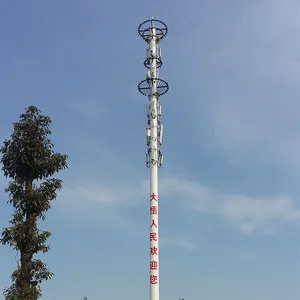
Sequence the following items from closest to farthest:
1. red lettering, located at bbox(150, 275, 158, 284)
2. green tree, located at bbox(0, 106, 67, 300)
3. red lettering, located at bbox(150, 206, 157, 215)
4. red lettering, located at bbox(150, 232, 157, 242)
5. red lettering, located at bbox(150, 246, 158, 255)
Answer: green tree, located at bbox(0, 106, 67, 300) < red lettering, located at bbox(150, 275, 158, 284) < red lettering, located at bbox(150, 246, 158, 255) < red lettering, located at bbox(150, 232, 157, 242) < red lettering, located at bbox(150, 206, 157, 215)

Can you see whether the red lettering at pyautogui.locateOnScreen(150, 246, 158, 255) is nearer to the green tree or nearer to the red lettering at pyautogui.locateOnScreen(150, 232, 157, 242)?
the red lettering at pyautogui.locateOnScreen(150, 232, 157, 242)

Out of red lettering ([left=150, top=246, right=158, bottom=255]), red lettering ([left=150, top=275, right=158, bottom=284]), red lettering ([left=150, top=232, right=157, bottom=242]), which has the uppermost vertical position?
red lettering ([left=150, top=232, right=157, bottom=242])

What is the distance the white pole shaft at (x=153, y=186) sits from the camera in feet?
96.4

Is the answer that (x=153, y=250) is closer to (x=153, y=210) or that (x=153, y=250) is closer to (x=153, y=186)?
(x=153, y=210)

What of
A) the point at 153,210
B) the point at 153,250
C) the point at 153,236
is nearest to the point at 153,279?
the point at 153,250

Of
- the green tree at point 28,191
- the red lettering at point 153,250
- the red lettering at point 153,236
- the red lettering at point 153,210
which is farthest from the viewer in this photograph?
the red lettering at point 153,210

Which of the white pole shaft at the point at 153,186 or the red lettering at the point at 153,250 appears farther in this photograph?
the red lettering at the point at 153,250

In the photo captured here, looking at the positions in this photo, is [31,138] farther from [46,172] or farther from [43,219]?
[43,219]

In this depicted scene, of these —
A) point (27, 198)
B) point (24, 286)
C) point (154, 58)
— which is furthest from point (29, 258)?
point (154, 58)

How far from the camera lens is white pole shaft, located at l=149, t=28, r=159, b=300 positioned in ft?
96.4

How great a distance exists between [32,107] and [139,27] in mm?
14652

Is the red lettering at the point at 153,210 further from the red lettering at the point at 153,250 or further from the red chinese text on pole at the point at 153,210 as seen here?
the red lettering at the point at 153,250

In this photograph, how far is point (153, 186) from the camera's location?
103 ft

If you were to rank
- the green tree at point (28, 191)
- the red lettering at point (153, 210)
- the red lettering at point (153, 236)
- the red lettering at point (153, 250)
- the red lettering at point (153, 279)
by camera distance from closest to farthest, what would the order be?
1. the green tree at point (28, 191)
2. the red lettering at point (153, 279)
3. the red lettering at point (153, 250)
4. the red lettering at point (153, 236)
5. the red lettering at point (153, 210)
